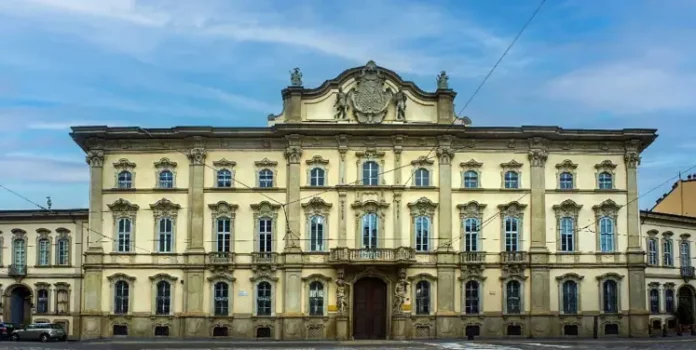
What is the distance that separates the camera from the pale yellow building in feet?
199

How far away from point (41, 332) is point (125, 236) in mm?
7356

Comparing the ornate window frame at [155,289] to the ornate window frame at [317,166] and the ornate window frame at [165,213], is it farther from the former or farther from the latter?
the ornate window frame at [317,166]

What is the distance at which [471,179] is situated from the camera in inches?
2292

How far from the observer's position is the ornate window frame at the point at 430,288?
5678cm

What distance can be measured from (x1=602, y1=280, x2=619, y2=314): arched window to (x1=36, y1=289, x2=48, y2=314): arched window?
3501cm

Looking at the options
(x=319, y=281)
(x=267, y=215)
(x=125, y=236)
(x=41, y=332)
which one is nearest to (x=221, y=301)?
(x=267, y=215)

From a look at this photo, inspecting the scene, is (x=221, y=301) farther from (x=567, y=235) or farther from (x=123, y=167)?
(x=567, y=235)

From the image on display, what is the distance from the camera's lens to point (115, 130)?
2291 inches

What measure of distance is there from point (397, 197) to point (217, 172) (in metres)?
11.1

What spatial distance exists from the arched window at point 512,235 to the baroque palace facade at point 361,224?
67 mm

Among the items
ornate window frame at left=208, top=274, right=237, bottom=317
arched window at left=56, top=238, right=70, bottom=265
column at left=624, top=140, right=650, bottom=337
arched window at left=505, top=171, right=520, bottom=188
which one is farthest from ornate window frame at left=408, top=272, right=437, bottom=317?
arched window at left=56, top=238, right=70, bottom=265

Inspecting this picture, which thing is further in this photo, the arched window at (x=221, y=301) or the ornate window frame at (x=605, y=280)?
the ornate window frame at (x=605, y=280)

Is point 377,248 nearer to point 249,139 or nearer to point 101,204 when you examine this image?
point 249,139

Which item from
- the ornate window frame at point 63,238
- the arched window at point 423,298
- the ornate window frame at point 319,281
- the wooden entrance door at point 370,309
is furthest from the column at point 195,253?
the arched window at point 423,298
